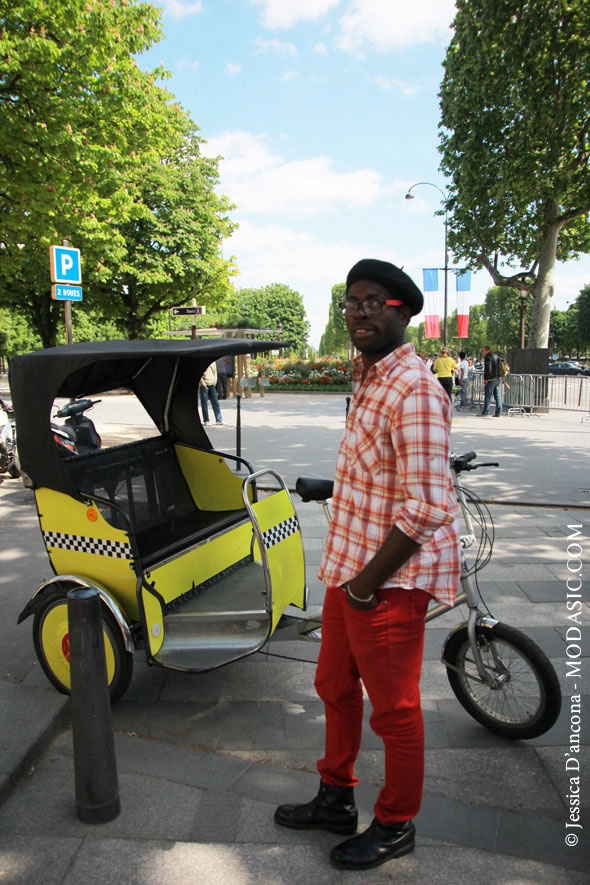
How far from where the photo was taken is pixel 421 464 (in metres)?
1.81

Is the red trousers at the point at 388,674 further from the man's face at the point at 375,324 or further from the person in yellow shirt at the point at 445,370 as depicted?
the person in yellow shirt at the point at 445,370

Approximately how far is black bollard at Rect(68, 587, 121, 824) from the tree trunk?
1891cm

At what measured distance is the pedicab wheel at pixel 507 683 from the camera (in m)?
2.70

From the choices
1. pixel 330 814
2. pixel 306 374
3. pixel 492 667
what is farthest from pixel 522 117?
pixel 330 814

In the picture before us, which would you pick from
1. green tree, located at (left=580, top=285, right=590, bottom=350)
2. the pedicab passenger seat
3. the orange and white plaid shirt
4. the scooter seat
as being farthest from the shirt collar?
green tree, located at (left=580, top=285, right=590, bottom=350)

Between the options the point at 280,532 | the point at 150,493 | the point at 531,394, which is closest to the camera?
the point at 280,532

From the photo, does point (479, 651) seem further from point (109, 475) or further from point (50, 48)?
point (50, 48)

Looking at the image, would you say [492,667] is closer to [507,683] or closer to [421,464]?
[507,683]

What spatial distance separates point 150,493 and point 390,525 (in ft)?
8.72

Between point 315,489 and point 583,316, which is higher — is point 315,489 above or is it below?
below

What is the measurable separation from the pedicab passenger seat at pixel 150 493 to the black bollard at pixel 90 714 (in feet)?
3.44

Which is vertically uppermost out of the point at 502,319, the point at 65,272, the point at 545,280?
the point at 502,319

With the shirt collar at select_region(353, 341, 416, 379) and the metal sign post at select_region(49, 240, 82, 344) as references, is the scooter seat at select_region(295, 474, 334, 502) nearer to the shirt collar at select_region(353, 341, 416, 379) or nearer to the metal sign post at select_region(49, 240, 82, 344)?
the shirt collar at select_region(353, 341, 416, 379)

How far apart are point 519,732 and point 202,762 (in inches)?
57.3
